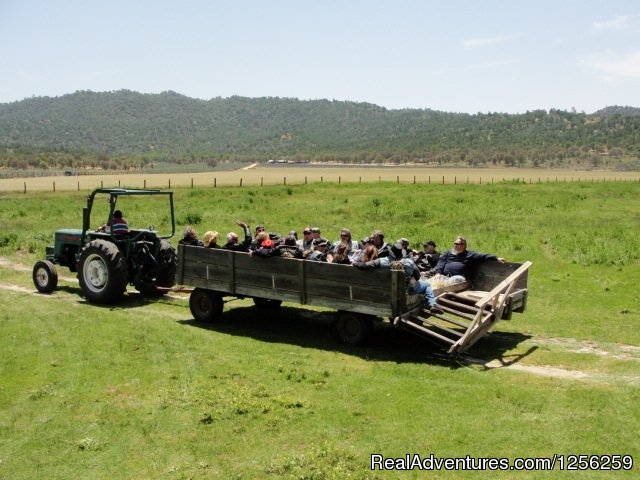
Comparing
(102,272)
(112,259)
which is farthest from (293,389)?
(102,272)

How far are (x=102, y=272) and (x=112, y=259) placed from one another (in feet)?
1.99

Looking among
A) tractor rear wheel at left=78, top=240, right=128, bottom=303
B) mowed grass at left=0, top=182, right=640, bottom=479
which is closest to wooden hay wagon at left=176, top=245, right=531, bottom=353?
mowed grass at left=0, top=182, right=640, bottom=479

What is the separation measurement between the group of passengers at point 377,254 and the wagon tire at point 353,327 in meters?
0.89

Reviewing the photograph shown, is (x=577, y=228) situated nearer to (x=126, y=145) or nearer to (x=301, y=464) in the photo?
(x=301, y=464)

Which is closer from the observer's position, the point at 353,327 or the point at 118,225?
the point at 353,327

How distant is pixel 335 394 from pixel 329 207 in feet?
78.8

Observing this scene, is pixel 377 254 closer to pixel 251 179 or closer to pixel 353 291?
pixel 353 291

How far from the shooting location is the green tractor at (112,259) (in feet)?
47.3

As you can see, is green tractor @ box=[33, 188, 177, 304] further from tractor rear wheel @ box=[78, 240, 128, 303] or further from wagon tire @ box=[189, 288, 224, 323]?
wagon tire @ box=[189, 288, 224, 323]

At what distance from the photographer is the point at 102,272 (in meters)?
14.6

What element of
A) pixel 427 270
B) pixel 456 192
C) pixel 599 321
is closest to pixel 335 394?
pixel 427 270

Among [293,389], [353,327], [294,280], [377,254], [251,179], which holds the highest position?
[251,179]

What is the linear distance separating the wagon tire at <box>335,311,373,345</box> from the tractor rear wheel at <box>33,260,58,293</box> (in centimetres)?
774

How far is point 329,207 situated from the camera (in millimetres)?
32688
